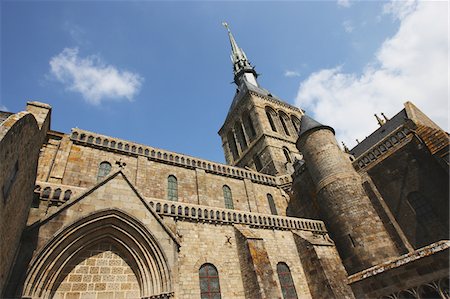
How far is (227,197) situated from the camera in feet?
55.0

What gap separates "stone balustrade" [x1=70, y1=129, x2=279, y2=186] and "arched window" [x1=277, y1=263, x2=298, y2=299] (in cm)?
732

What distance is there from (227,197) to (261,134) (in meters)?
10.5

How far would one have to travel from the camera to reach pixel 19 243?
6762 millimetres

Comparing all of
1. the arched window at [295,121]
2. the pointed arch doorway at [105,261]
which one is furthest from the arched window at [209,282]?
the arched window at [295,121]

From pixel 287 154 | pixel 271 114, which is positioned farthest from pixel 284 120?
pixel 287 154

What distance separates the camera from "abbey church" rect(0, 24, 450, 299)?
6562mm

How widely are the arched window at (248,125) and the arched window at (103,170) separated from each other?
1677 cm

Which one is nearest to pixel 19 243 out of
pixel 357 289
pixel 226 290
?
pixel 226 290

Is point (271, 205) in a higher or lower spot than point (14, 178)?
higher

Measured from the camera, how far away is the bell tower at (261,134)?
24.1 m

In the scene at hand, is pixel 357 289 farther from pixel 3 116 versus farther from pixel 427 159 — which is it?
pixel 3 116

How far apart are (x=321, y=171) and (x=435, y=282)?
989 centimetres

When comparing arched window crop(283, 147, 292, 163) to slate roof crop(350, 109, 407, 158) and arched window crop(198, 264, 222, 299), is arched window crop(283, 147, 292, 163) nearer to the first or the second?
slate roof crop(350, 109, 407, 158)

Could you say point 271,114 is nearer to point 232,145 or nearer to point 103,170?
point 232,145
